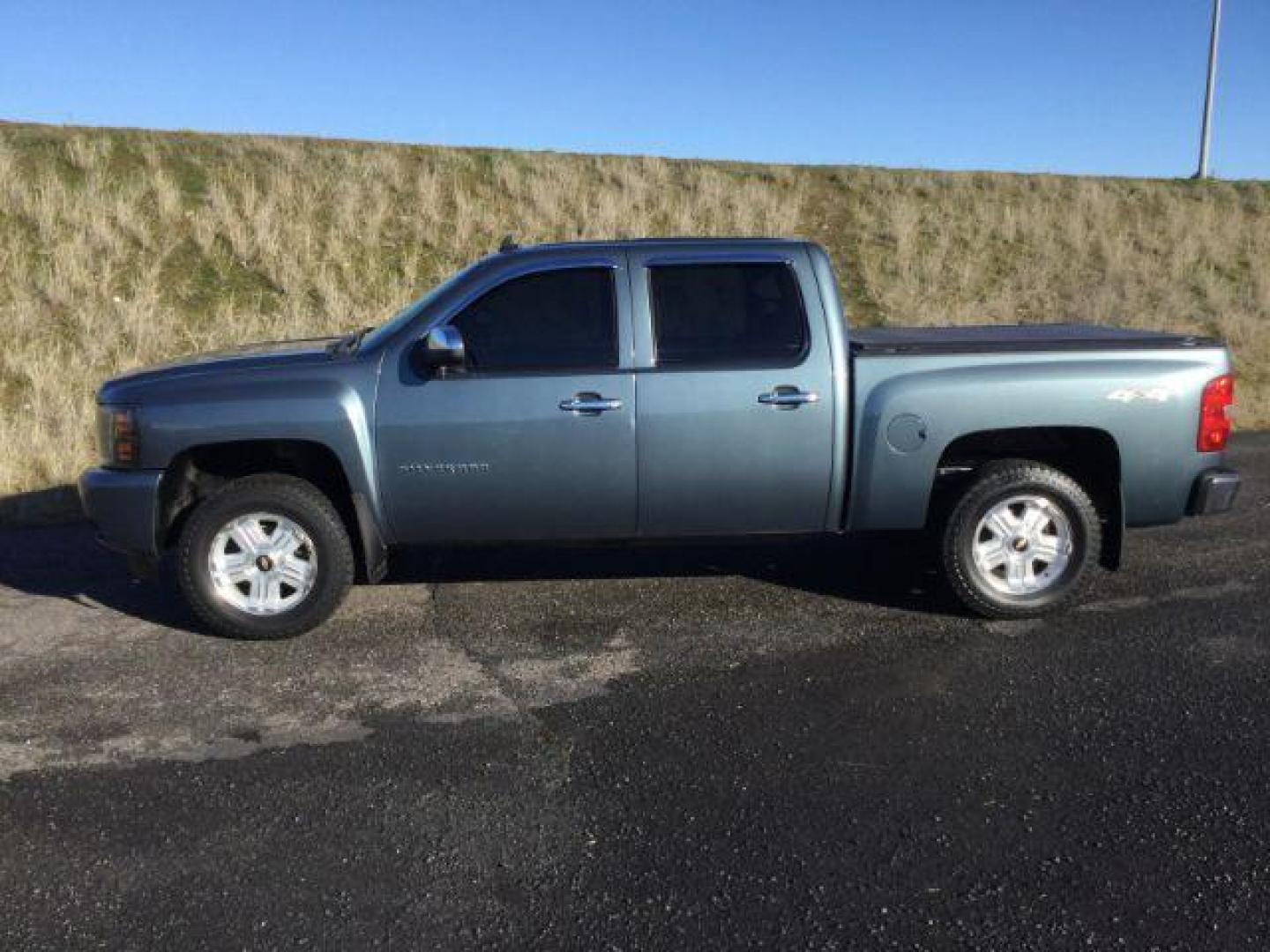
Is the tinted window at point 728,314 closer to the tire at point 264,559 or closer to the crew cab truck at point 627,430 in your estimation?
the crew cab truck at point 627,430

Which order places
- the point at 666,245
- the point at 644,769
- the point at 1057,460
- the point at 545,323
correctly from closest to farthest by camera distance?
1. the point at 644,769
2. the point at 545,323
3. the point at 666,245
4. the point at 1057,460

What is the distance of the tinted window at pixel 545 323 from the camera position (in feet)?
17.5

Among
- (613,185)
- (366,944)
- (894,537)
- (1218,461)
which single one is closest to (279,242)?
(613,185)

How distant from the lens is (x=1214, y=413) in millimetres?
5398

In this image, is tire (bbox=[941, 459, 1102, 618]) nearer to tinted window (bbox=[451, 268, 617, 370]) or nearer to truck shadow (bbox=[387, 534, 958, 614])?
truck shadow (bbox=[387, 534, 958, 614])

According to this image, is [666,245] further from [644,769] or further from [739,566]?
[644,769]

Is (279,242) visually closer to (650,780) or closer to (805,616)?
(805,616)

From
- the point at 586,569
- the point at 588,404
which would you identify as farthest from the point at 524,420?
the point at 586,569

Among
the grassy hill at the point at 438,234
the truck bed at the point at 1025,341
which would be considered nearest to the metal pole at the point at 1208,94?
the grassy hill at the point at 438,234

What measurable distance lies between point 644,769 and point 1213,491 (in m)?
3.23

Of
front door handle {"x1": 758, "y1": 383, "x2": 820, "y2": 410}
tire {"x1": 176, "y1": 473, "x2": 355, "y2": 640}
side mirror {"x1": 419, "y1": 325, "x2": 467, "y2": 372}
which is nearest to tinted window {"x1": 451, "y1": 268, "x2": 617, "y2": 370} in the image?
side mirror {"x1": 419, "y1": 325, "x2": 467, "y2": 372}

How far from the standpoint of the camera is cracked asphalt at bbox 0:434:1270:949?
3098 millimetres

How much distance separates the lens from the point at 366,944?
297 centimetres

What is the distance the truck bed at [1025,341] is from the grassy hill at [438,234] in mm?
6670
